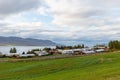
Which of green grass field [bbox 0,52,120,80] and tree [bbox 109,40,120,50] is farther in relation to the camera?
tree [bbox 109,40,120,50]

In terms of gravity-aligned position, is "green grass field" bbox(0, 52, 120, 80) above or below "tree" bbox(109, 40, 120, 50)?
below

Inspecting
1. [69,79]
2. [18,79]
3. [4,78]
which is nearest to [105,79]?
[69,79]

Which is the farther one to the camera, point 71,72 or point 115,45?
point 115,45

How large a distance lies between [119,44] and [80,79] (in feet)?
300

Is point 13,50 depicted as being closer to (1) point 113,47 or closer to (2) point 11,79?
(1) point 113,47

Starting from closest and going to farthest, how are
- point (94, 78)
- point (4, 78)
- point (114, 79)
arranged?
point (114, 79), point (94, 78), point (4, 78)

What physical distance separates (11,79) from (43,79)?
7.42 m

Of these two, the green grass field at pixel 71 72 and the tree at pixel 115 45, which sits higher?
the tree at pixel 115 45

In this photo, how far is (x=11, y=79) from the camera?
134 feet

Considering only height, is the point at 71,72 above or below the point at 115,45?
below

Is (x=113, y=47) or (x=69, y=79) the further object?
(x=113, y=47)

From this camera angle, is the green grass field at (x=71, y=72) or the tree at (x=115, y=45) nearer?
the green grass field at (x=71, y=72)

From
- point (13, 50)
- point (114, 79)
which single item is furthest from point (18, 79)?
point (13, 50)

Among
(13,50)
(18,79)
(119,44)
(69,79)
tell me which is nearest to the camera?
(69,79)
